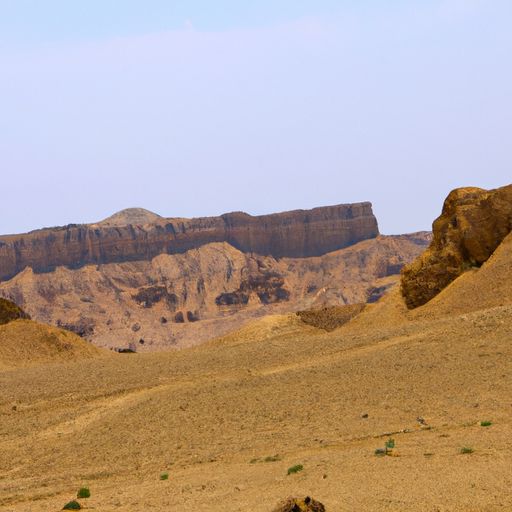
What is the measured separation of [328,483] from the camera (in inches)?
523

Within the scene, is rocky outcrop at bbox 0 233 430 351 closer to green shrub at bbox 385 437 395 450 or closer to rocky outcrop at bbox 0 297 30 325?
rocky outcrop at bbox 0 297 30 325

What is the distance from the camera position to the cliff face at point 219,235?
131500mm

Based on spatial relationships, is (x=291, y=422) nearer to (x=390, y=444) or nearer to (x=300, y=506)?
(x=390, y=444)

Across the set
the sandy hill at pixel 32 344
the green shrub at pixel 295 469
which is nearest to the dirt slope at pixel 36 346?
the sandy hill at pixel 32 344

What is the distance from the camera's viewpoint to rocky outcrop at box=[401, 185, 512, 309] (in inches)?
1352

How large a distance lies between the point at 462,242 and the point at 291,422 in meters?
17.2

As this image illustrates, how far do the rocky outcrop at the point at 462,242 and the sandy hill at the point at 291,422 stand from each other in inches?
57.8

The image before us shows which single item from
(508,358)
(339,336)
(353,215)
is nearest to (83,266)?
(353,215)

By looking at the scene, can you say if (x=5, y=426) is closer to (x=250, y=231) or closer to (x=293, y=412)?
(x=293, y=412)

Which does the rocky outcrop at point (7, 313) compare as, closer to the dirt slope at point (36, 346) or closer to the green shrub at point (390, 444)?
the dirt slope at point (36, 346)

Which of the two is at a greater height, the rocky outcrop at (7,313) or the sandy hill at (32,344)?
the rocky outcrop at (7,313)

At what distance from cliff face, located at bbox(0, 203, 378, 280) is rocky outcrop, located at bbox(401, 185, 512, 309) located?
99324 millimetres

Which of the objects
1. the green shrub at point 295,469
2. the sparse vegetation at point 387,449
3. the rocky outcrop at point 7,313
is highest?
the rocky outcrop at point 7,313

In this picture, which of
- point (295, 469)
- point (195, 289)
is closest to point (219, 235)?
point (195, 289)
